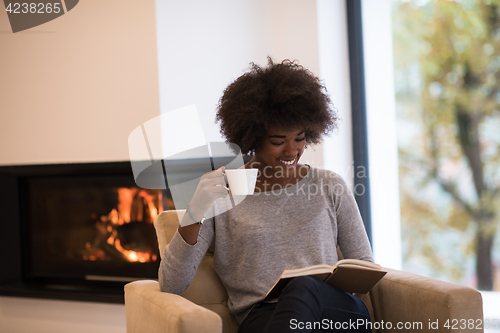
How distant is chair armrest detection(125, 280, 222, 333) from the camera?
3.32 ft

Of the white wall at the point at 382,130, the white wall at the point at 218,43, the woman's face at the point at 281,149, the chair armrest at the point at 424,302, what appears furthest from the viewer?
the white wall at the point at 382,130

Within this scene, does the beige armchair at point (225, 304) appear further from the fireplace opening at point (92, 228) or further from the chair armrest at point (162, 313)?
the fireplace opening at point (92, 228)

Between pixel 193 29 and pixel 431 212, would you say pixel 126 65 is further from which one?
pixel 431 212

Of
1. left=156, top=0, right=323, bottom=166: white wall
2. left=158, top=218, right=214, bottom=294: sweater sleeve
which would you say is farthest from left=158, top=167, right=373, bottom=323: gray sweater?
left=156, top=0, right=323, bottom=166: white wall

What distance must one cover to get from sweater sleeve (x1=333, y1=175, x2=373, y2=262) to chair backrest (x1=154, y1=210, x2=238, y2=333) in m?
0.45

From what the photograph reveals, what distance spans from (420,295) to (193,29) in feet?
5.62

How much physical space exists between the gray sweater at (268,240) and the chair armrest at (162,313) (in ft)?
0.27

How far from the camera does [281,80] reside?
1.41 m

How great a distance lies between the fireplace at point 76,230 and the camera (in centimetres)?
230


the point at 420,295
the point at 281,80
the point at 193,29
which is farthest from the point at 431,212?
the point at 193,29

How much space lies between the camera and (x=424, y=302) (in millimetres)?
1197

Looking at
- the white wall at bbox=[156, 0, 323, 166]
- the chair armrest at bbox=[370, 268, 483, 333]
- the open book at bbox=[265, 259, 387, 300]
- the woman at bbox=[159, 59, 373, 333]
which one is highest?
the white wall at bbox=[156, 0, 323, 166]

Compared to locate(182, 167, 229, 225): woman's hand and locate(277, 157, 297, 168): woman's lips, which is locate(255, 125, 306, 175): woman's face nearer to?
locate(277, 157, 297, 168): woman's lips

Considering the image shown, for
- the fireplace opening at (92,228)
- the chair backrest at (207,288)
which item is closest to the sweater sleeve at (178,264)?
the chair backrest at (207,288)
